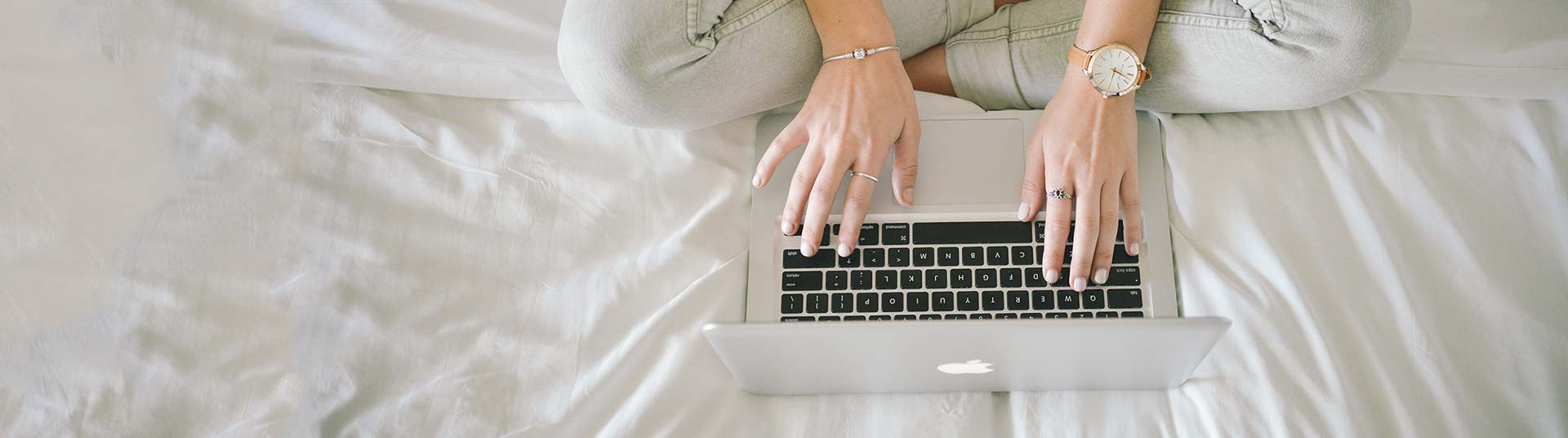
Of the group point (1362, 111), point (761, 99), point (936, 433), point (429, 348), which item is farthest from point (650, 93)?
point (1362, 111)

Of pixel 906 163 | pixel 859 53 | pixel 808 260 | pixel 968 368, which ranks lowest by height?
pixel 968 368

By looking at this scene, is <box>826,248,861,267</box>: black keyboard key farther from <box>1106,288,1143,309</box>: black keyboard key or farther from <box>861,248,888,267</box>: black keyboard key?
<box>1106,288,1143,309</box>: black keyboard key

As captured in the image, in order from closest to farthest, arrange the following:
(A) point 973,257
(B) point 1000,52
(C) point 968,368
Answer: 1. (C) point 968,368
2. (A) point 973,257
3. (B) point 1000,52

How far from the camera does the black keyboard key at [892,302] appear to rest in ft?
3.00

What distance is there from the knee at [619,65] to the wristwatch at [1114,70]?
0.41m

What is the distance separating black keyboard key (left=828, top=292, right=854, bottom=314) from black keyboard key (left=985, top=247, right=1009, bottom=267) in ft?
0.45

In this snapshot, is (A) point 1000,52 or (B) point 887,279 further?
(A) point 1000,52

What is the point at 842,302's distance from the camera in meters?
0.92

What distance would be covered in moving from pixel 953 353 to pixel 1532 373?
1.86 ft

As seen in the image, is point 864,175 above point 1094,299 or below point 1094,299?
above

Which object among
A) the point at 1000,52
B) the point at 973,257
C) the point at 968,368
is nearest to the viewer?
the point at 968,368

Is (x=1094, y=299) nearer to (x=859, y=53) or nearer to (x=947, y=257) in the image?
(x=947, y=257)

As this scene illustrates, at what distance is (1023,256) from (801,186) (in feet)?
0.74

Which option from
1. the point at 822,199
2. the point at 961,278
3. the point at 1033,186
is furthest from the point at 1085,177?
the point at 822,199
